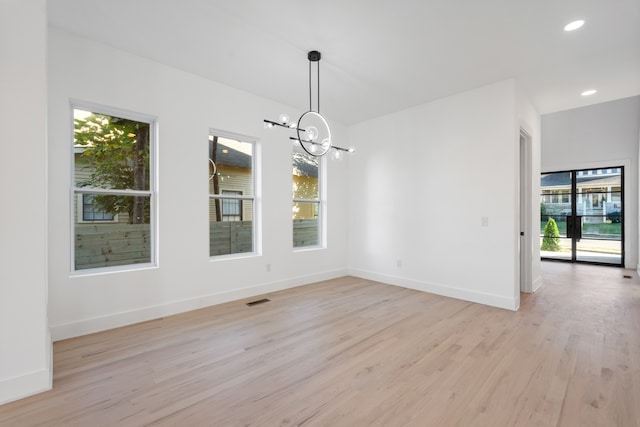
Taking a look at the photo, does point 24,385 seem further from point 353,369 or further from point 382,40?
point 382,40

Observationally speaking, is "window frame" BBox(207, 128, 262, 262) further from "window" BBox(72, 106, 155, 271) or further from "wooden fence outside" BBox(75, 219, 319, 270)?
"window" BBox(72, 106, 155, 271)

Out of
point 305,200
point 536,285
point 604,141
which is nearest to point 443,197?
point 536,285

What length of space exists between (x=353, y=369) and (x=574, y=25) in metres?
3.54

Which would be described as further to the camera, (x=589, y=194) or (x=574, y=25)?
(x=589, y=194)

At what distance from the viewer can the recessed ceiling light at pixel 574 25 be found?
2.56 m

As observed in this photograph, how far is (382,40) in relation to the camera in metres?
2.89

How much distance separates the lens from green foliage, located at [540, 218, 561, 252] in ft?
24.0

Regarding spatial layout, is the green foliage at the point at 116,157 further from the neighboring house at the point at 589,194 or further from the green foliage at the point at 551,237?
the green foliage at the point at 551,237

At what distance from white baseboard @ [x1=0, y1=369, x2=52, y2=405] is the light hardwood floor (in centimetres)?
6

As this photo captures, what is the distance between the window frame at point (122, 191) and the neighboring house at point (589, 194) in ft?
28.2

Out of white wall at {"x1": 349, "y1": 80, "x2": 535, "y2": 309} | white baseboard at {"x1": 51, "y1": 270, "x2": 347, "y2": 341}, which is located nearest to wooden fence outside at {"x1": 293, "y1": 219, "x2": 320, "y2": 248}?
white baseboard at {"x1": 51, "y1": 270, "x2": 347, "y2": 341}

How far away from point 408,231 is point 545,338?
225 cm

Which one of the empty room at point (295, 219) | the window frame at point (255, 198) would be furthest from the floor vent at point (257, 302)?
the window frame at point (255, 198)

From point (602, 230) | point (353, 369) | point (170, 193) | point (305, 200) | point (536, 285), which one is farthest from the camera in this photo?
point (602, 230)
